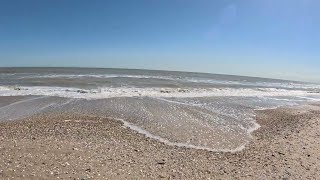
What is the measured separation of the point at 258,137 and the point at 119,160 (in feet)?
21.2

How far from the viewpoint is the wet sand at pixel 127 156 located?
768 cm

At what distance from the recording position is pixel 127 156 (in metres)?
8.93

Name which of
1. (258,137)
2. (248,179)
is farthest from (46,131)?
(258,137)

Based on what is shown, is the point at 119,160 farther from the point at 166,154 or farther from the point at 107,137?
the point at 107,137

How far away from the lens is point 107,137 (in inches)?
434

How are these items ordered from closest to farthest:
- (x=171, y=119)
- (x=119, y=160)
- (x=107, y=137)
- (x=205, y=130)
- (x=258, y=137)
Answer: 1. (x=119, y=160)
2. (x=107, y=137)
3. (x=258, y=137)
4. (x=205, y=130)
5. (x=171, y=119)

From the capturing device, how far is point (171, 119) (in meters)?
15.4

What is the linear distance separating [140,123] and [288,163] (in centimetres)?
696

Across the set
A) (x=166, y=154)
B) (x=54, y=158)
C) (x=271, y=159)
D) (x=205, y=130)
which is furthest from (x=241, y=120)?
(x=54, y=158)

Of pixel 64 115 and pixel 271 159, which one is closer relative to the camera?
pixel 271 159

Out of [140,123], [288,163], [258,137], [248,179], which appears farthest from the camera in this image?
→ [140,123]

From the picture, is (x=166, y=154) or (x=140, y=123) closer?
(x=166, y=154)

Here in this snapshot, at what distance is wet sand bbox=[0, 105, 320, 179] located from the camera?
25.2ft

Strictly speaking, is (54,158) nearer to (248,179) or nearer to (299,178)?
(248,179)
